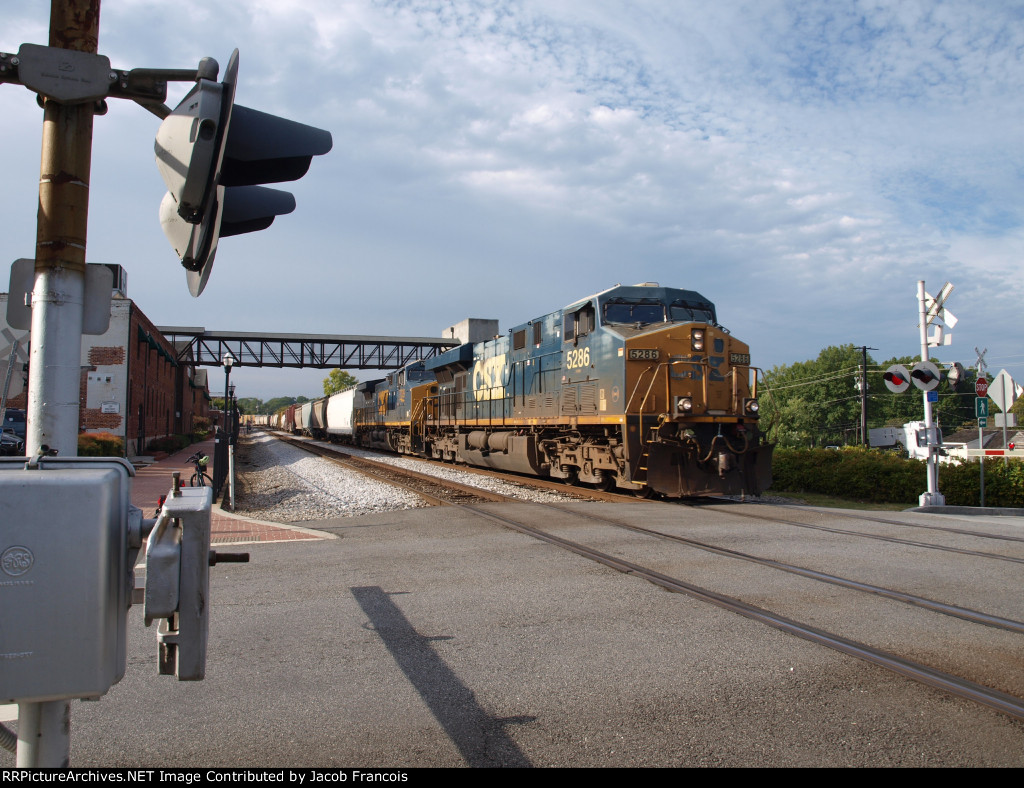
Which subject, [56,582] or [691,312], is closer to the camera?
[56,582]

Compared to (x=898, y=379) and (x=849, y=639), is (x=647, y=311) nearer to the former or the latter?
(x=898, y=379)

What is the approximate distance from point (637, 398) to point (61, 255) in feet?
32.4

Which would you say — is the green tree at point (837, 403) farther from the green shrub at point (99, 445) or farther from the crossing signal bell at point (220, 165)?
the crossing signal bell at point (220, 165)

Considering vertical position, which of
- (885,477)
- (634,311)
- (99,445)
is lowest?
(885,477)

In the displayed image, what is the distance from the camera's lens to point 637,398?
11.5 meters

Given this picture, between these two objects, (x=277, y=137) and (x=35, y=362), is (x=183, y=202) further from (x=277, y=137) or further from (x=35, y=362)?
(x=35, y=362)

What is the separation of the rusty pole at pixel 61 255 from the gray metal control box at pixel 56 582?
2.21ft

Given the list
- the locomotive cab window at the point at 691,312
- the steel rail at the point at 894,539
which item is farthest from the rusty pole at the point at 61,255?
the locomotive cab window at the point at 691,312

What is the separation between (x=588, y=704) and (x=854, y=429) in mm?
79212

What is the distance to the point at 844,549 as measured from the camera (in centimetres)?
719

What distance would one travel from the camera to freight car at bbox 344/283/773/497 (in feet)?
37.4

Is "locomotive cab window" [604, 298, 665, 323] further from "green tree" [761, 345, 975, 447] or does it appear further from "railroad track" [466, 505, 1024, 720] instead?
"green tree" [761, 345, 975, 447]

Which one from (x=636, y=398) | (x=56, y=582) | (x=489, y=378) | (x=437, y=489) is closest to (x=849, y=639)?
(x=56, y=582)

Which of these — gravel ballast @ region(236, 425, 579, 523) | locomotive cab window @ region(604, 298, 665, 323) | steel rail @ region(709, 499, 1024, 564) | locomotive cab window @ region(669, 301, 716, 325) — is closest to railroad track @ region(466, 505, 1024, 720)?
steel rail @ region(709, 499, 1024, 564)
